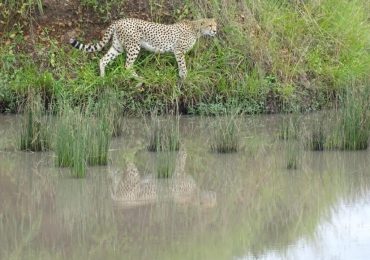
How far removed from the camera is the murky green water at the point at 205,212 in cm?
712

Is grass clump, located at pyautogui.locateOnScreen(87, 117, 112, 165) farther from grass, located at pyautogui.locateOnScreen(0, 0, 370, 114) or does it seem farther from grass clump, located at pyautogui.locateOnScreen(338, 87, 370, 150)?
grass, located at pyautogui.locateOnScreen(0, 0, 370, 114)

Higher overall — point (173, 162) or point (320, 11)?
point (320, 11)

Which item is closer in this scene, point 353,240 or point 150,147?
point 353,240

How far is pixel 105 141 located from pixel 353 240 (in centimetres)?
323

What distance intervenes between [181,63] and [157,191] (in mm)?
5537

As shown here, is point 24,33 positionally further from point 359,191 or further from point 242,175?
point 359,191

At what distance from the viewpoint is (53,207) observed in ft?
27.2

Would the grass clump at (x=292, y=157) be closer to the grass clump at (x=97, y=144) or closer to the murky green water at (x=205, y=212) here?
the murky green water at (x=205, y=212)

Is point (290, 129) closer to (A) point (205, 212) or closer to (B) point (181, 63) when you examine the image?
(B) point (181, 63)

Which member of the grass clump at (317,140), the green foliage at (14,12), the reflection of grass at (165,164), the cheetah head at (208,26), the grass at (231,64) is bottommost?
the reflection of grass at (165,164)

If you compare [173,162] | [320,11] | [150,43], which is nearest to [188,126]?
[150,43]

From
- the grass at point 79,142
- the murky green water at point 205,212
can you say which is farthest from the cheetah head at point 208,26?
the grass at point 79,142

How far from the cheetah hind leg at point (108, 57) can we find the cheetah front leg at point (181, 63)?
2.83 feet

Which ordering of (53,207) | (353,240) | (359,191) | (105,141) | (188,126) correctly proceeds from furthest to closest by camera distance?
(188,126), (105,141), (359,191), (53,207), (353,240)
